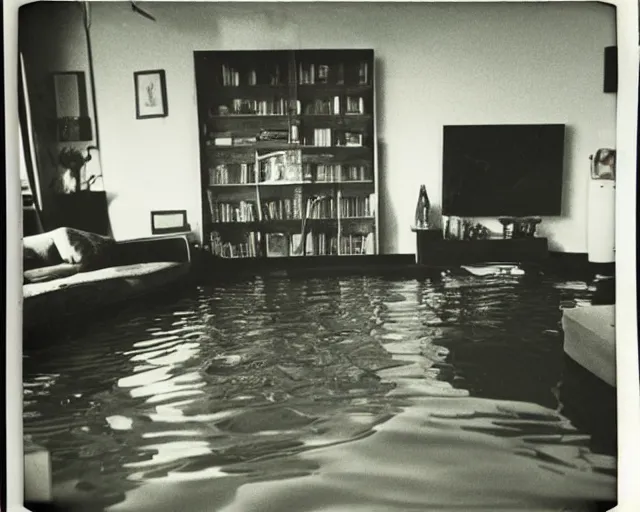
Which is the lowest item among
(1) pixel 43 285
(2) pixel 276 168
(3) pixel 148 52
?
(1) pixel 43 285

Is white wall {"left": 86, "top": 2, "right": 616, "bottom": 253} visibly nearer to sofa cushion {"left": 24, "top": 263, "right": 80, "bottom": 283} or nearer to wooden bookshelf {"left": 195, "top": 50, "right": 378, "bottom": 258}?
wooden bookshelf {"left": 195, "top": 50, "right": 378, "bottom": 258}

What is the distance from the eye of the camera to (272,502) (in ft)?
4.98

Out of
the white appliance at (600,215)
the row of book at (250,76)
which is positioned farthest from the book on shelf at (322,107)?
the white appliance at (600,215)

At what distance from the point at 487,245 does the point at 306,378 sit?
61cm

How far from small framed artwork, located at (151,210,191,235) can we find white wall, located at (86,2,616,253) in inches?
0.8

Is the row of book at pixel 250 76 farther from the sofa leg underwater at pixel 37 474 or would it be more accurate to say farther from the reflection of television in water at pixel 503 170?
the sofa leg underwater at pixel 37 474

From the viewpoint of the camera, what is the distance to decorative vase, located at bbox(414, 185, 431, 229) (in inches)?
66.1

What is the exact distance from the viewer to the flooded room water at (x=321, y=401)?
1.52 meters

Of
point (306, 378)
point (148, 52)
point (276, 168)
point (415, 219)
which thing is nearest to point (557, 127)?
point (415, 219)

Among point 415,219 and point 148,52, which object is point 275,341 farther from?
point 148,52

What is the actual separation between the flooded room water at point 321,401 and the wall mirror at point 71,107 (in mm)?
486

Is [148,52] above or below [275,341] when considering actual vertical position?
above

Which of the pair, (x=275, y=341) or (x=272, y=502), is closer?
(x=272, y=502)

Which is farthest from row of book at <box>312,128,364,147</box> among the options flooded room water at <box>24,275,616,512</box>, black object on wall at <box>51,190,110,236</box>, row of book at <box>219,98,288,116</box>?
black object on wall at <box>51,190,110,236</box>
